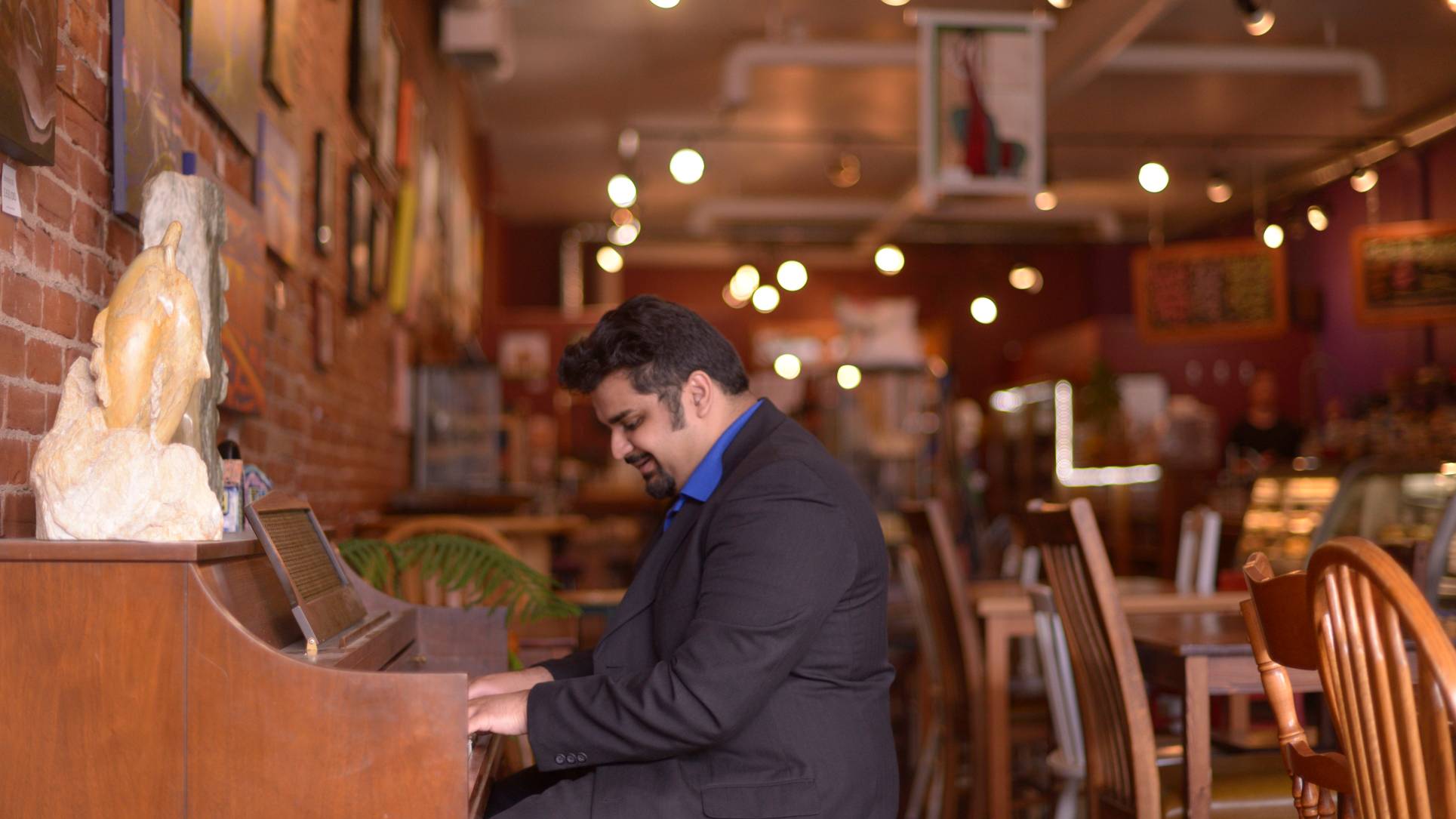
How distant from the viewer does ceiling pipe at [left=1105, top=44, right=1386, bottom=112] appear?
8422 mm

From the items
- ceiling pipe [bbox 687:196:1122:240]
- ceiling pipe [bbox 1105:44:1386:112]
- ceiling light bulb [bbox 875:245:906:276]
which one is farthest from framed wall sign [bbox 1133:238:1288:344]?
ceiling light bulb [bbox 875:245:906:276]

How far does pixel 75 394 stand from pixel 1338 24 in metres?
8.68

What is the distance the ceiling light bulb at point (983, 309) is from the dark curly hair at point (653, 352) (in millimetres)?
13155

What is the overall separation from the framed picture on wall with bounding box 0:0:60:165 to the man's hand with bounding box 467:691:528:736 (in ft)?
3.34

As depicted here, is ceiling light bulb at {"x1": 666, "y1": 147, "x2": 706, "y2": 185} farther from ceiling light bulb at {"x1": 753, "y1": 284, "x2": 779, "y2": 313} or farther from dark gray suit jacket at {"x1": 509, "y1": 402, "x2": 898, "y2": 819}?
dark gray suit jacket at {"x1": 509, "y1": 402, "x2": 898, "y2": 819}

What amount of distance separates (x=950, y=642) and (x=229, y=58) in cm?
276

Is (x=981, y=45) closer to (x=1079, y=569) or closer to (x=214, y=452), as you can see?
(x=1079, y=569)

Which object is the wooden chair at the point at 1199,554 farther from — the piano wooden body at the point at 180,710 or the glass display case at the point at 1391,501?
the piano wooden body at the point at 180,710

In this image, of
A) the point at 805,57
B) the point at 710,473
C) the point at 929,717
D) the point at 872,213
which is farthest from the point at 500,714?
the point at 872,213

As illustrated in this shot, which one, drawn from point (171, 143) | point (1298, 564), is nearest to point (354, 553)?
point (171, 143)

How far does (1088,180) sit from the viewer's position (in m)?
13.0

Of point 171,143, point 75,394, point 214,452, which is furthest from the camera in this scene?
point 171,143

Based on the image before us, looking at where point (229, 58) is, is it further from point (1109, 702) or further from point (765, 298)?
point (765, 298)

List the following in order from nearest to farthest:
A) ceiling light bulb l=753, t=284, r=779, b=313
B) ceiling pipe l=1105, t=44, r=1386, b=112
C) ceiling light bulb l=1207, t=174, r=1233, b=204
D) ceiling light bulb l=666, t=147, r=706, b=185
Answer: ceiling pipe l=1105, t=44, r=1386, b=112, ceiling light bulb l=666, t=147, r=706, b=185, ceiling light bulb l=1207, t=174, r=1233, b=204, ceiling light bulb l=753, t=284, r=779, b=313
